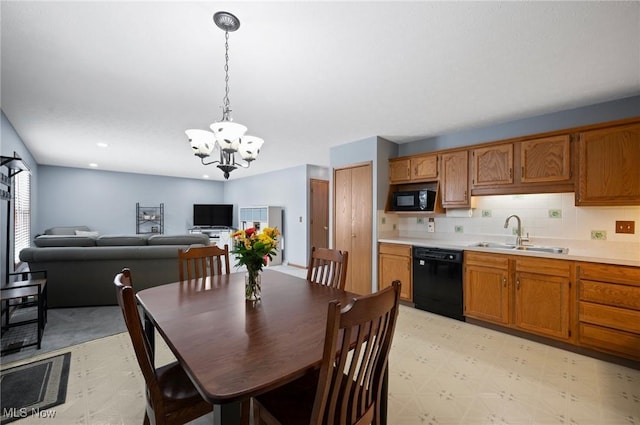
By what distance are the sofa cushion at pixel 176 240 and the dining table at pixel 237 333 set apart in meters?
2.06

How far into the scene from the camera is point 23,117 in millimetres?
3225

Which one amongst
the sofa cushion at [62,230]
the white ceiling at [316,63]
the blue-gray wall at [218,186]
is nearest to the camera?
the white ceiling at [316,63]

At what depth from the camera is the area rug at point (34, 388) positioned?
5.71ft

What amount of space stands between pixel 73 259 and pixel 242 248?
128 inches

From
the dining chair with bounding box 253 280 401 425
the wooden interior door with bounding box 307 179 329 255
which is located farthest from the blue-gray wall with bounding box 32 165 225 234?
the dining chair with bounding box 253 280 401 425

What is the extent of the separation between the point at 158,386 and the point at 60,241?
3565mm

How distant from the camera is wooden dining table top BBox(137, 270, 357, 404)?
906mm

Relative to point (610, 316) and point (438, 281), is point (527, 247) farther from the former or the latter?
point (438, 281)

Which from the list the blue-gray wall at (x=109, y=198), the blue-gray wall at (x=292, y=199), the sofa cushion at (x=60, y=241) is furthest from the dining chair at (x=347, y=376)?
the blue-gray wall at (x=109, y=198)

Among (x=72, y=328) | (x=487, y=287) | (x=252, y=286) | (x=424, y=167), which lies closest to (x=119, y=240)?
(x=72, y=328)

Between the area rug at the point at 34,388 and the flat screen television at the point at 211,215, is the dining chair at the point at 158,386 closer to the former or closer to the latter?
the area rug at the point at 34,388

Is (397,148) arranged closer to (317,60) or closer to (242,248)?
(317,60)

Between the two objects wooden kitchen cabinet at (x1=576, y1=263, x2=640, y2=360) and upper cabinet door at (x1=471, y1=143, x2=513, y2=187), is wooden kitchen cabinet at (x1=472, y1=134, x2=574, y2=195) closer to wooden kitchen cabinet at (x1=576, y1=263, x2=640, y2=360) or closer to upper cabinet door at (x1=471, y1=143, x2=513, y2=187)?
upper cabinet door at (x1=471, y1=143, x2=513, y2=187)

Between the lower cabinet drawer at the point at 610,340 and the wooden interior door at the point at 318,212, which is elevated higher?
the wooden interior door at the point at 318,212
